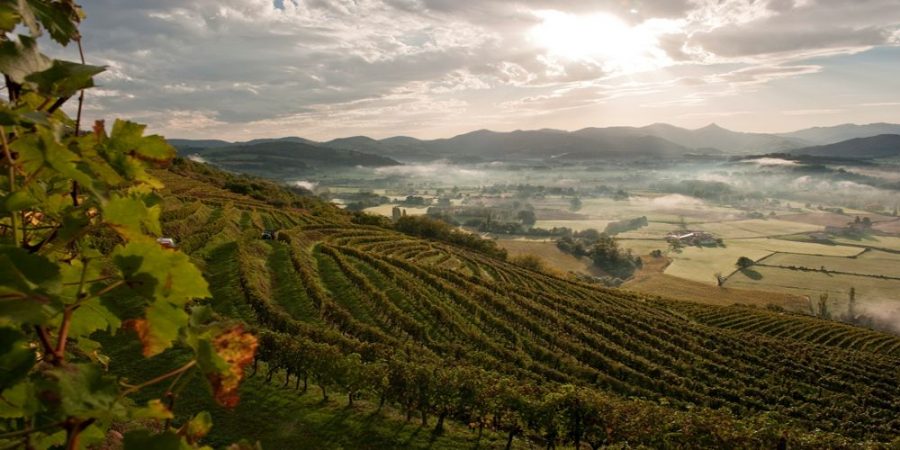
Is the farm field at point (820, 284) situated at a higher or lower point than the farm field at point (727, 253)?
lower

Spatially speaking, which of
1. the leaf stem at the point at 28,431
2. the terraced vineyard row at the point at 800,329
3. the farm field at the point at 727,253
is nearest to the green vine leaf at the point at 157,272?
the leaf stem at the point at 28,431

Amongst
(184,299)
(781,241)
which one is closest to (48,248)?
(184,299)

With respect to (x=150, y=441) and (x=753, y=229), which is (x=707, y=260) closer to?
(x=753, y=229)

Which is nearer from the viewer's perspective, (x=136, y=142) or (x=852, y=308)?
(x=136, y=142)

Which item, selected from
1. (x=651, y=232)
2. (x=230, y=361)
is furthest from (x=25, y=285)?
(x=651, y=232)

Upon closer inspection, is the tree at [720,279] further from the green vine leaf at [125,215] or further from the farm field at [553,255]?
the green vine leaf at [125,215]

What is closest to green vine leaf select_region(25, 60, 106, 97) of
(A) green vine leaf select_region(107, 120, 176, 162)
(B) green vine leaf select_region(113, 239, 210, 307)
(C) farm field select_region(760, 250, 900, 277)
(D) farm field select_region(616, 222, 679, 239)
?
(A) green vine leaf select_region(107, 120, 176, 162)

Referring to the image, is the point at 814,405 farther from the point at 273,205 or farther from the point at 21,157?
the point at 273,205
